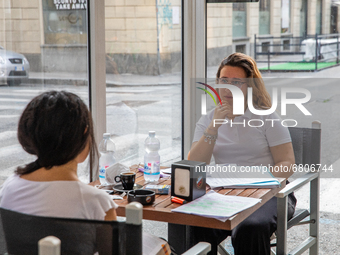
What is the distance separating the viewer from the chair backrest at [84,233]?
1.04 meters

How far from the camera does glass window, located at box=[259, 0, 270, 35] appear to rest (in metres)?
3.22

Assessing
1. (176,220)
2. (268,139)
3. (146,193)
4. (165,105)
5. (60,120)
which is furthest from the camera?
(165,105)

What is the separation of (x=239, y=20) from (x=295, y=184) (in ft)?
5.65

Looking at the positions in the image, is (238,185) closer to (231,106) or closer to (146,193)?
(146,193)

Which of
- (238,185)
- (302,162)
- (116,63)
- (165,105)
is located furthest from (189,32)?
(238,185)

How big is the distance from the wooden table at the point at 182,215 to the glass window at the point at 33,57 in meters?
0.65

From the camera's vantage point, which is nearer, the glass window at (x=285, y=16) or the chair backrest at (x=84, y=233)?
the chair backrest at (x=84, y=233)

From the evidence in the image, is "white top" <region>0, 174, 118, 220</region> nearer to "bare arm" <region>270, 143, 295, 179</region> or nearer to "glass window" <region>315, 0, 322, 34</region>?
"bare arm" <region>270, 143, 295, 179</region>

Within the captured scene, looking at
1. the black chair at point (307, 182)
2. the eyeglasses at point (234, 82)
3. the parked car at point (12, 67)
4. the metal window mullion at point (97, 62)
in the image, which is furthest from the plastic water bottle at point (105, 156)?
the black chair at point (307, 182)

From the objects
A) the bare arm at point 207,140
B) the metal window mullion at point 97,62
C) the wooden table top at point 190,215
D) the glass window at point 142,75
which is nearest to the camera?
the wooden table top at point 190,215

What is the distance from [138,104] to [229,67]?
2.80ft

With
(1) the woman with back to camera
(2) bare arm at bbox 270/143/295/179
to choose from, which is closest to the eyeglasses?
(1) the woman with back to camera

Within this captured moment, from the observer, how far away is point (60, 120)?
4.07 ft

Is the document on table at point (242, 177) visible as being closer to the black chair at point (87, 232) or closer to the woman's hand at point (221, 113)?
the woman's hand at point (221, 113)
